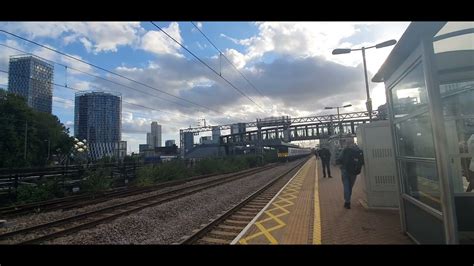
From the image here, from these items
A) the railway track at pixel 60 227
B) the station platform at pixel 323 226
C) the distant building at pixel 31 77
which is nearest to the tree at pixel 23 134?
the distant building at pixel 31 77

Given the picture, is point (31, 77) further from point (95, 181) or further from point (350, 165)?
point (350, 165)

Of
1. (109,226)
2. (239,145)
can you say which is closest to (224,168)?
(109,226)

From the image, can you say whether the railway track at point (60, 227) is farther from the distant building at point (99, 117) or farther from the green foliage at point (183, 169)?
the distant building at point (99, 117)

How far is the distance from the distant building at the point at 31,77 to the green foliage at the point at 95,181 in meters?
4.65

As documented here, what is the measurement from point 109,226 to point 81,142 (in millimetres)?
24654

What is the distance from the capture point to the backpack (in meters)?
8.64

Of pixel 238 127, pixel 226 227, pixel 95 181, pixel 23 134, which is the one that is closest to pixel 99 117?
pixel 95 181

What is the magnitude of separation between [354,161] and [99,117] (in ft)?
73.7

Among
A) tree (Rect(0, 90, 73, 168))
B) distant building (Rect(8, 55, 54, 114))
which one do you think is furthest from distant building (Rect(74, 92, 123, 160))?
tree (Rect(0, 90, 73, 168))

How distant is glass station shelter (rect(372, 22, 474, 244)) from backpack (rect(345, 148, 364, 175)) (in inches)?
110

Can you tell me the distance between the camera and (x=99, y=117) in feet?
84.8

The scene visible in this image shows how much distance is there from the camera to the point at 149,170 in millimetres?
22609
